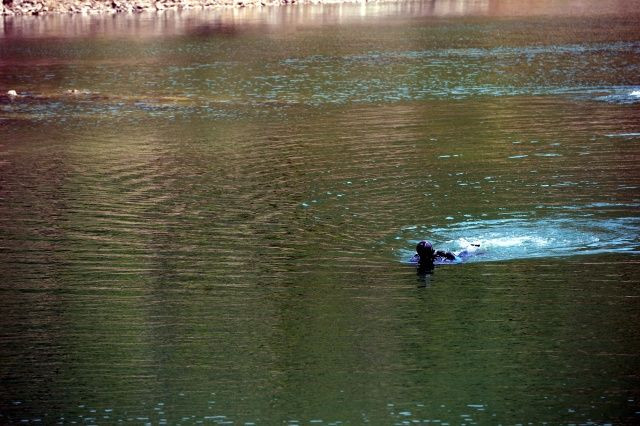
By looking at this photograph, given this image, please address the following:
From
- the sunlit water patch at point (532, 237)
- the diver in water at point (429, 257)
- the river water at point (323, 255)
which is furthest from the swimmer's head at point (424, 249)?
the sunlit water patch at point (532, 237)

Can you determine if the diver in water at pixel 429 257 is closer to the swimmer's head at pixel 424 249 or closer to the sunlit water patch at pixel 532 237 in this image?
the swimmer's head at pixel 424 249

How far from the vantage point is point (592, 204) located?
26.1 metres

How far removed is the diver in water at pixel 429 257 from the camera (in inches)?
836

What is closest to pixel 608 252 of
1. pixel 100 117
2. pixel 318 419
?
pixel 318 419

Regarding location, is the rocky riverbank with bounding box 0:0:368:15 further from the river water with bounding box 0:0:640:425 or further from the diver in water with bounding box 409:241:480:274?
the diver in water with bounding box 409:241:480:274

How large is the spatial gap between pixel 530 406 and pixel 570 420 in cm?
64

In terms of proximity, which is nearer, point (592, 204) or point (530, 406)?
point (530, 406)

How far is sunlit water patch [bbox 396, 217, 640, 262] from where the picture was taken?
2252cm

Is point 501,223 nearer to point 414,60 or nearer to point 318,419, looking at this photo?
point 318,419

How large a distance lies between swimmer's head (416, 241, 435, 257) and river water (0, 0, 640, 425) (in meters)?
0.44

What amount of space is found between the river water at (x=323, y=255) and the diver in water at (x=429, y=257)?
0.21 metres

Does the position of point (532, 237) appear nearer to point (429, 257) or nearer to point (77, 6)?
point (429, 257)

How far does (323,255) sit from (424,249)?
2479mm

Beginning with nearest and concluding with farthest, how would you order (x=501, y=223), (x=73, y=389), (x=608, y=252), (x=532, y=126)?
(x=73, y=389)
(x=608, y=252)
(x=501, y=223)
(x=532, y=126)
